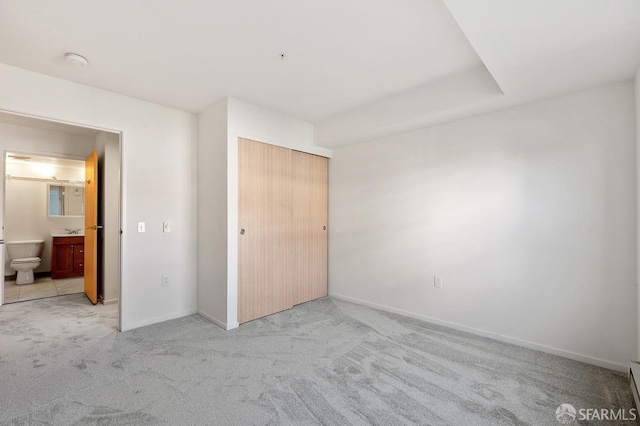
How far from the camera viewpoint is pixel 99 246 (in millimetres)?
4137

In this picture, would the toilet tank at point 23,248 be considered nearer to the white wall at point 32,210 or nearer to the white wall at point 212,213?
the white wall at point 32,210

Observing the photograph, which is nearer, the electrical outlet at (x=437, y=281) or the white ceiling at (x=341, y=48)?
the white ceiling at (x=341, y=48)

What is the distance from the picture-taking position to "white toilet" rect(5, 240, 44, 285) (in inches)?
191

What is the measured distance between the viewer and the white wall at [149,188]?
2.80 metres

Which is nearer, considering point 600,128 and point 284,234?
point 600,128

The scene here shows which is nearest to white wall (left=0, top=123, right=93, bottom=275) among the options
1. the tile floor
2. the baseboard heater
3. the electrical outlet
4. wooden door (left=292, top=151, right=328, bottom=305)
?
the tile floor

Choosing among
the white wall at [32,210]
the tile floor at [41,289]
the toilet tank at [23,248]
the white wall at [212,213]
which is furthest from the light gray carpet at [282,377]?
the white wall at [32,210]

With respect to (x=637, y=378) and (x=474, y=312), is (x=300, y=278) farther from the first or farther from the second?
(x=637, y=378)

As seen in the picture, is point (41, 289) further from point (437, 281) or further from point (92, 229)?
point (437, 281)

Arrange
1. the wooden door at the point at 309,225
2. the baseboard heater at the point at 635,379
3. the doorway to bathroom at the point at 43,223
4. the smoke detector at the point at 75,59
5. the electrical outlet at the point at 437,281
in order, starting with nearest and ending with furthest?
the baseboard heater at the point at 635,379, the smoke detector at the point at 75,59, the electrical outlet at the point at 437,281, the wooden door at the point at 309,225, the doorway to bathroom at the point at 43,223

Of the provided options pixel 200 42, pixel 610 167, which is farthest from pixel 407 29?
pixel 610 167

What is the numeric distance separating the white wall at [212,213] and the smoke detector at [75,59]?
1160 millimetres

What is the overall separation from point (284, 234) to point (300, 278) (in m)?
0.66

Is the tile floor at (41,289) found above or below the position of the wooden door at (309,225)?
below
